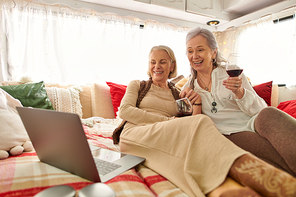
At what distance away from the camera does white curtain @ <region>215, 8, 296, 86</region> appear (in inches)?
98.7

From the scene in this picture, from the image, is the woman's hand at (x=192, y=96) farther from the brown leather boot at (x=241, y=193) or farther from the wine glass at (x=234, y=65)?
the brown leather boot at (x=241, y=193)

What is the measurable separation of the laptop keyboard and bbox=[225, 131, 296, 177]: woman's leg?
0.71m

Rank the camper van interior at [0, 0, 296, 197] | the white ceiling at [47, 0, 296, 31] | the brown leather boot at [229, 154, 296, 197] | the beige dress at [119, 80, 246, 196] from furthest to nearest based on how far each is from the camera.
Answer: the white ceiling at [47, 0, 296, 31]
the camper van interior at [0, 0, 296, 197]
the beige dress at [119, 80, 246, 196]
the brown leather boot at [229, 154, 296, 197]

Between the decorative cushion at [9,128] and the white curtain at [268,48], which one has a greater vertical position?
the white curtain at [268,48]

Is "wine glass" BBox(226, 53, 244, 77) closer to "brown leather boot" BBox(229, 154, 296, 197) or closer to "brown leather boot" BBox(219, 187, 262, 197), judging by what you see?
"brown leather boot" BBox(229, 154, 296, 197)

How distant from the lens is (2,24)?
214 centimetres

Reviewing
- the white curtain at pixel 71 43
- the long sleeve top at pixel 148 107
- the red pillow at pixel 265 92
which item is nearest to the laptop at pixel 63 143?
the long sleeve top at pixel 148 107

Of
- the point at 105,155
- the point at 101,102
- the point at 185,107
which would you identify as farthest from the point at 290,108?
the point at 101,102

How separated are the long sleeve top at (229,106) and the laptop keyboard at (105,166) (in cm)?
73

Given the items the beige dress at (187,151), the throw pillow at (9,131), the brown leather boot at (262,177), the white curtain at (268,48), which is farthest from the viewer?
the white curtain at (268,48)

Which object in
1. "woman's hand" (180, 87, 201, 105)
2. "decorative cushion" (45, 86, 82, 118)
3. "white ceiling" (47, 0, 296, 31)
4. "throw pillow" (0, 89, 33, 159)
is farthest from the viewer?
"white ceiling" (47, 0, 296, 31)

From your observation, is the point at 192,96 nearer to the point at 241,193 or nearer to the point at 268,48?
the point at 241,193

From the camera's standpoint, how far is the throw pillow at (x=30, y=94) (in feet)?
5.31

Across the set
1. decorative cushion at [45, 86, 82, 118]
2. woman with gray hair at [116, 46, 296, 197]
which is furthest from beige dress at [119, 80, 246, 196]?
decorative cushion at [45, 86, 82, 118]
